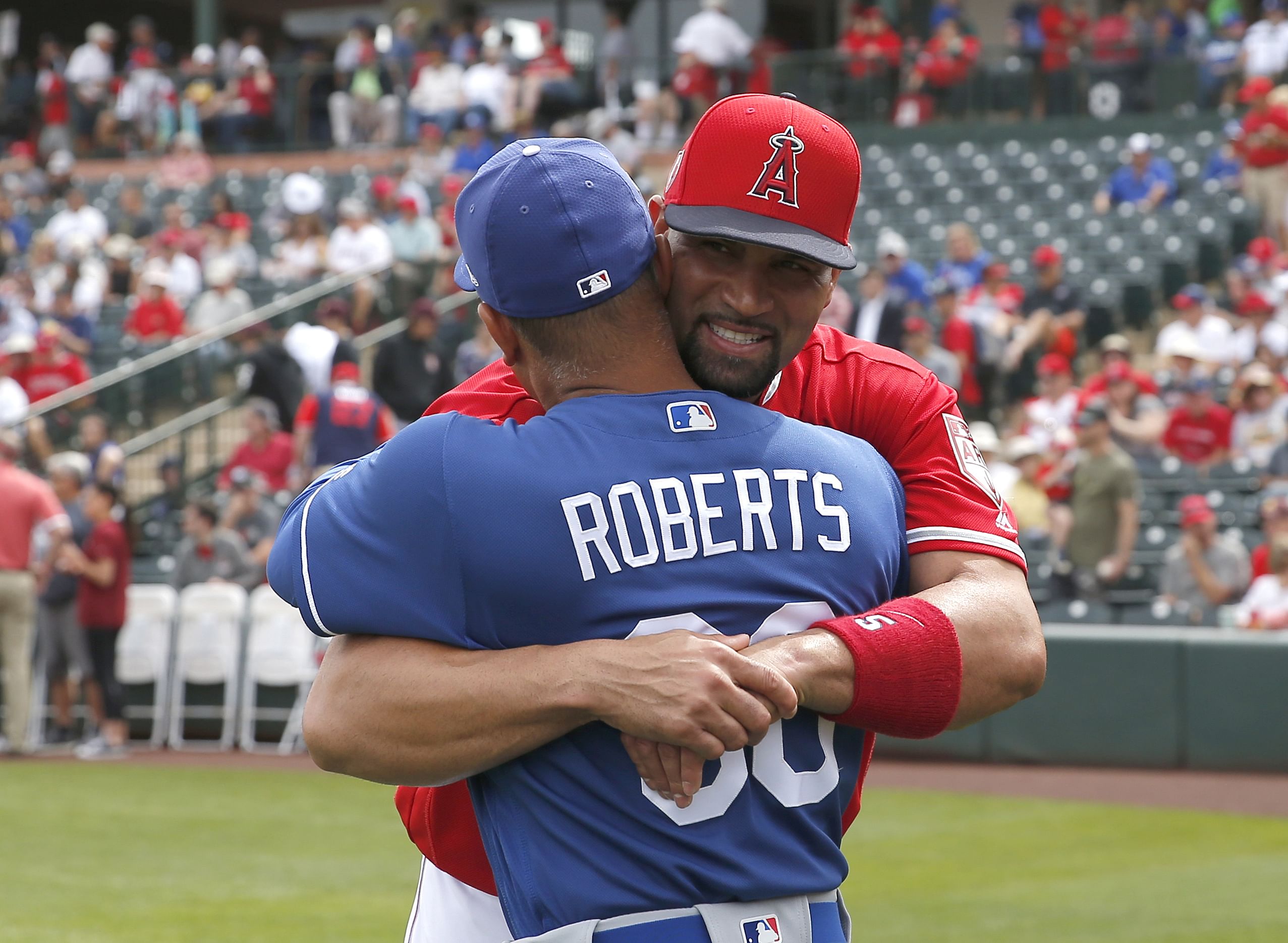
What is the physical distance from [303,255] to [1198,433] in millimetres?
9672

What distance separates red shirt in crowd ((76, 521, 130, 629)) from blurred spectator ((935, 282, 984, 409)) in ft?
21.1

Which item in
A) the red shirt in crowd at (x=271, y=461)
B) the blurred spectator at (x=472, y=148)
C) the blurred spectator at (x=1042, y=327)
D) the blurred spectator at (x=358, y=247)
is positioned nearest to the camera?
the red shirt in crowd at (x=271, y=461)

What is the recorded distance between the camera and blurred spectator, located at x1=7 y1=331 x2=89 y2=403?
52.6 feet

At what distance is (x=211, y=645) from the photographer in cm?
1202

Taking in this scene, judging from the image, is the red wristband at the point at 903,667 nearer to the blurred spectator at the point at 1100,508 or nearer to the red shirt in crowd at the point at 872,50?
the blurred spectator at the point at 1100,508

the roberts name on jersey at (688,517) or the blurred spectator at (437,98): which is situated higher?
the roberts name on jersey at (688,517)

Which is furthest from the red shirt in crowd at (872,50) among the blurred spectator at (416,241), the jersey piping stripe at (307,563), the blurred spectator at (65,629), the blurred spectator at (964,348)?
the jersey piping stripe at (307,563)

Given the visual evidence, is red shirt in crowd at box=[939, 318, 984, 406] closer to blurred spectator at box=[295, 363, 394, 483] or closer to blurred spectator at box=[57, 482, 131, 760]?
blurred spectator at box=[295, 363, 394, 483]

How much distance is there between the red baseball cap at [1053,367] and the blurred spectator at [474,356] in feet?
13.4

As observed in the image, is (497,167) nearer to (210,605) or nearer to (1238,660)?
(1238,660)

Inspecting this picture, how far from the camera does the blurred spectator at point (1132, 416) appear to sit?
12305 mm

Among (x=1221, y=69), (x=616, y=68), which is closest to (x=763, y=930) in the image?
(x=1221, y=69)

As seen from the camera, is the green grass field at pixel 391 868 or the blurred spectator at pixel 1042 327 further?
the blurred spectator at pixel 1042 327

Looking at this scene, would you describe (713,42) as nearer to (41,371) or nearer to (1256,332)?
(41,371)
